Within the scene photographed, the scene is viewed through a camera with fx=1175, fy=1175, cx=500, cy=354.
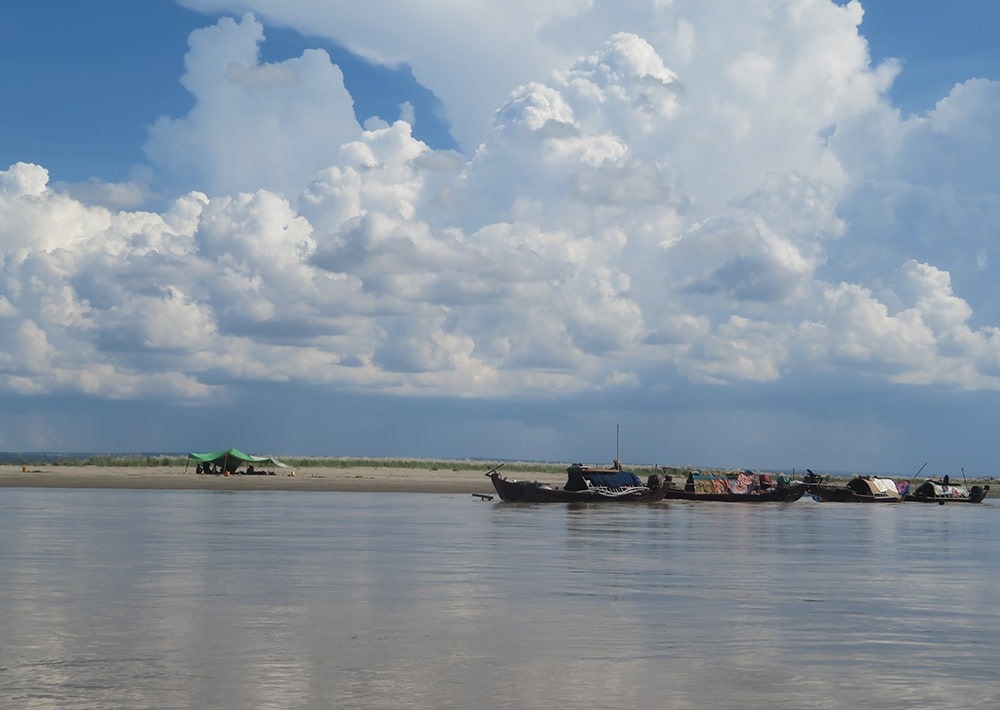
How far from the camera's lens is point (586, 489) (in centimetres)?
7062

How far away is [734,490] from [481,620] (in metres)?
66.6

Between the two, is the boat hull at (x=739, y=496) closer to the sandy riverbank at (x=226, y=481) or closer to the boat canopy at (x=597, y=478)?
the boat canopy at (x=597, y=478)

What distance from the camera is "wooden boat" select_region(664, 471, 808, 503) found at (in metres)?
81.9

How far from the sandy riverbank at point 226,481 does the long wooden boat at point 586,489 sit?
16.8 metres

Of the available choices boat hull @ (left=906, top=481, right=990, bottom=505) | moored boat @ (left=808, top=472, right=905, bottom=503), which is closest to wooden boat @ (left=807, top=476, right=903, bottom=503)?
moored boat @ (left=808, top=472, right=905, bottom=503)

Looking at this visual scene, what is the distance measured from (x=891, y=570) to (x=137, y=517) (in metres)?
30.3

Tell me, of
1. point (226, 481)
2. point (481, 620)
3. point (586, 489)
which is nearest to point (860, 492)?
point (586, 489)

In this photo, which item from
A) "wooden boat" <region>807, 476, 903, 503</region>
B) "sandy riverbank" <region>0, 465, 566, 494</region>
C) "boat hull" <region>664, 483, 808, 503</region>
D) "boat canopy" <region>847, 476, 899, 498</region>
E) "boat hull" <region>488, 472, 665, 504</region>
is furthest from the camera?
"boat canopy" <region>847, 476, 899, 498</region>

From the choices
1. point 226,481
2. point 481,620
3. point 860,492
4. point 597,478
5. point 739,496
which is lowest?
point 481,620

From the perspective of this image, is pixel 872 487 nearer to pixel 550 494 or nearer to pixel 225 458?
pixel 550 494

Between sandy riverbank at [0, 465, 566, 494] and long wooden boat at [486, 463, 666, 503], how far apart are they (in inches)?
663

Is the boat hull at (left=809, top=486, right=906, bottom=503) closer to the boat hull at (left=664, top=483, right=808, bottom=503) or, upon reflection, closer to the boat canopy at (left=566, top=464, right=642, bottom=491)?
the boat hull at (left=664, top=483, right=808, bottom=503)

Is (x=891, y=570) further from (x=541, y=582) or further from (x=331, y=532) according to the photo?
(x=331, y=532)

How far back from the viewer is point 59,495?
68500 millimetres
